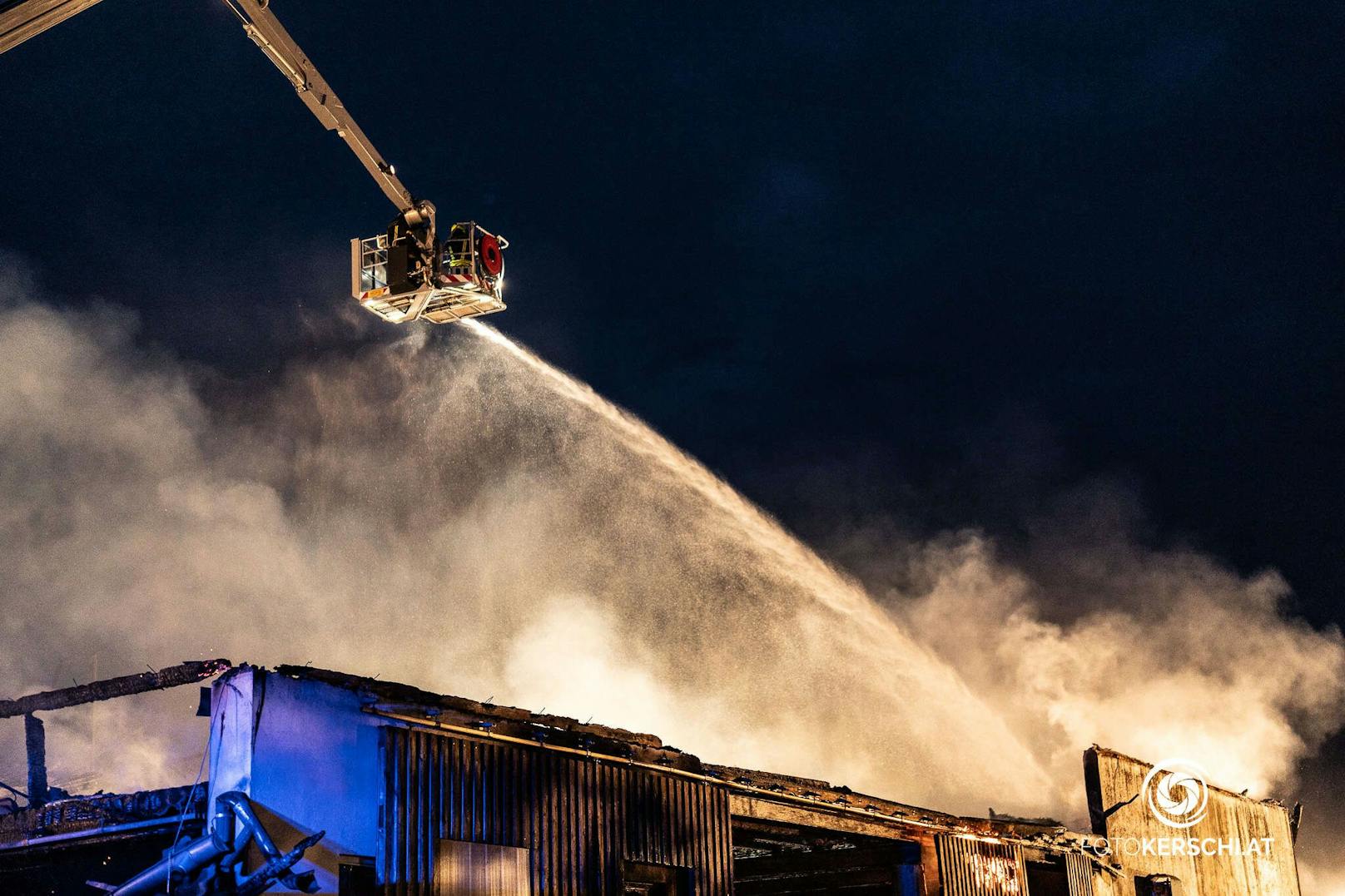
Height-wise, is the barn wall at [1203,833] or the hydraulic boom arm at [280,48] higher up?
the hydraulic boom arm at [280,48]

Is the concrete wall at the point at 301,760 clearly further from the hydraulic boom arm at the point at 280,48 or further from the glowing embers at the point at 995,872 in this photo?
the glowing embers at the point at 995,872

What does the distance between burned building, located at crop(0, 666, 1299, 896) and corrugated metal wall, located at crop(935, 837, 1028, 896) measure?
10cm

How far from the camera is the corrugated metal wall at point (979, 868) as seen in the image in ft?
65.6

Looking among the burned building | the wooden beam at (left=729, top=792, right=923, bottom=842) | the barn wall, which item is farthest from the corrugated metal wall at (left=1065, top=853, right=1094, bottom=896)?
the wooden beam at (left=729, top=792, right=923, bottom=842)

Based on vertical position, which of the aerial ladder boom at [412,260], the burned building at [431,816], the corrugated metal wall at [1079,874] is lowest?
the corrugated metal wall at [1079,874]

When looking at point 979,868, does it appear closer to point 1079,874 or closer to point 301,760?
point 1079,874

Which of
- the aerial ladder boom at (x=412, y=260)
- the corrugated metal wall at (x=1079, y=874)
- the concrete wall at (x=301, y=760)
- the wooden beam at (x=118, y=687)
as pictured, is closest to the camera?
the concrete wall at (x=301, y=760)

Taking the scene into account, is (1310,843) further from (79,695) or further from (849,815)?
(79,695)

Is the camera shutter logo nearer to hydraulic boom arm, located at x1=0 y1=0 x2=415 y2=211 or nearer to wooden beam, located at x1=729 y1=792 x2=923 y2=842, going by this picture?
wooden beam, located at x1=729 y1=792 x2=923 y2=842

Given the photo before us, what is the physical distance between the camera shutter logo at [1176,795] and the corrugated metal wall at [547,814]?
46.6ft

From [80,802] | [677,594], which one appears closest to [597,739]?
[80,802]

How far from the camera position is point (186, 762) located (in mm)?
26609

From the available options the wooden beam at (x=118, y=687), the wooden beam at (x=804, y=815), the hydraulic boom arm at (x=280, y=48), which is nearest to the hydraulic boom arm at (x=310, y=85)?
the hydraulic boom arm at (x=280, y=48)

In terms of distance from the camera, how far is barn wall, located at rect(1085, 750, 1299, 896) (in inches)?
987
